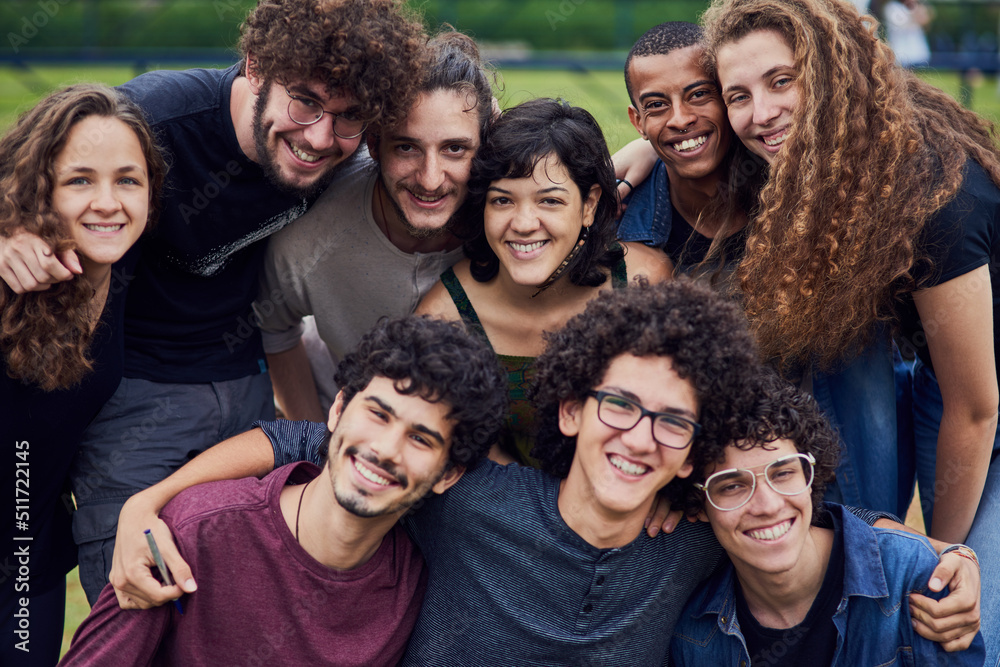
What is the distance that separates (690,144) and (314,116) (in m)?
1.61

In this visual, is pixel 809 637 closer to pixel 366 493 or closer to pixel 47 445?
pixel 366 493

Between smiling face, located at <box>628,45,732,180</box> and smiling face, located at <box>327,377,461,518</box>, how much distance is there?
168 cm

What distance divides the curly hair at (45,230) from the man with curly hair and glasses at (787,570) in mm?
2284

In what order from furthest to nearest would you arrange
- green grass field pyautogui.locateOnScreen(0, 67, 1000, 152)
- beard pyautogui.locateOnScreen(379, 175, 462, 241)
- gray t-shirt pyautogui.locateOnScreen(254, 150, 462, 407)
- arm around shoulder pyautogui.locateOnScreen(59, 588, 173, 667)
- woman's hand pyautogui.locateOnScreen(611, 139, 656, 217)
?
green grass field pyautogui.locateOnScreen(0, 67, 1000, 152) → woman's hand pyautogui.locateOnScreen(611, 139, 656, 217) → gray t-shirt pyautogui.locateOnScreen(254, 150, 462, 407) → beard pyautogui.locateOnScreen(379, 175, 462, 241) → arm around shoulder pyautogui.locateOnScreen(59, 588, 173, 667)

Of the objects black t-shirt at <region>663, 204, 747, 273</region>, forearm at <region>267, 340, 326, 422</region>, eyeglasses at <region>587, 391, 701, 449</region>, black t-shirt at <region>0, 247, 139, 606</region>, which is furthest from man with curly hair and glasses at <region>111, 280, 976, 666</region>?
forearm at <region>267, 340, 326, 422</region>

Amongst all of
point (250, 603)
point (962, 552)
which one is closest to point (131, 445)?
point (250, 603)

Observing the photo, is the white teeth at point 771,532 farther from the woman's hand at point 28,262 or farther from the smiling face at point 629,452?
the woman's hand at point 28,262

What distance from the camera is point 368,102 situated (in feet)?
11.6

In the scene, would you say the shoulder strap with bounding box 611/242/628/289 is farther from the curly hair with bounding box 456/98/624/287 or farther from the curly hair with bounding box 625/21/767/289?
the curly hair with bounding box 625/21/767/289

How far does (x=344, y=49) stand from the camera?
346cm

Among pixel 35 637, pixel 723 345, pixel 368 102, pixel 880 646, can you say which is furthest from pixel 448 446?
pixel 35 637

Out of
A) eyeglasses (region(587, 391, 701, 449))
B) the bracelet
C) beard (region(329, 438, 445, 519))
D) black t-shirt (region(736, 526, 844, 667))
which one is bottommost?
black t-shirt (region(736, 526, 844, 667))

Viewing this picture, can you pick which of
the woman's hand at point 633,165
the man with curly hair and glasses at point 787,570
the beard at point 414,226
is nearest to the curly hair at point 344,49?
the beard at point 414,226

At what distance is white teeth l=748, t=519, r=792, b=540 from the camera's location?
122 inches
